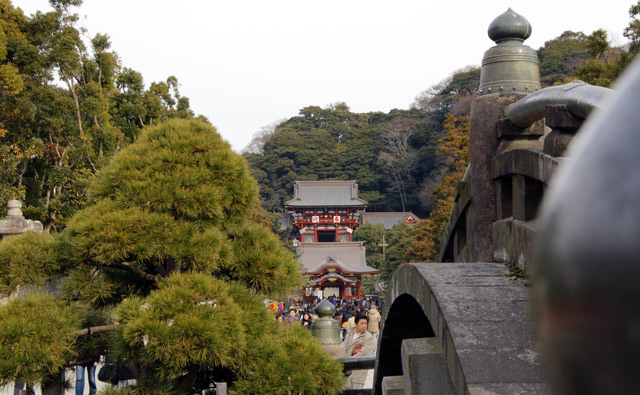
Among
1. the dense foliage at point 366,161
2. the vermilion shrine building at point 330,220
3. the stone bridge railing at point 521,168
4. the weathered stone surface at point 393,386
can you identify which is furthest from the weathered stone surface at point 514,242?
the dense foliage at point 366,161

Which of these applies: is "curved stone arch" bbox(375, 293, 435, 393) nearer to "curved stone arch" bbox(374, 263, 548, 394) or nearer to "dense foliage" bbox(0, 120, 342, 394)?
"dense foliage" bbox(0, 120, 342, 394)

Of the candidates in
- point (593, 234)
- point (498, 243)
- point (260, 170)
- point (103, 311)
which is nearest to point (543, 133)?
point (498, 243)

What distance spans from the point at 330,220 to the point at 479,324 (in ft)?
127

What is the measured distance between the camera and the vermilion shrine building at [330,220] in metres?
35.2

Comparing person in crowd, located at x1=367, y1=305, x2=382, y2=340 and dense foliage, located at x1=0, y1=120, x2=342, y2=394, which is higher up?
dense foliage, located at x1=0, y1=120, x2=342, y2=394

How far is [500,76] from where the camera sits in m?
2.96

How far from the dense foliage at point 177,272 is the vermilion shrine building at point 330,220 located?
30901mm

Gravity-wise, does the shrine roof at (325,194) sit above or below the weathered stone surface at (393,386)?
above

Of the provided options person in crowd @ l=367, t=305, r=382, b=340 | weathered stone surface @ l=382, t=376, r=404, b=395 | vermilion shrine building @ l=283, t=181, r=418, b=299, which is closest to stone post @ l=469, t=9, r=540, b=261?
weathered stone surface @ l=382, t=376, r=404, b=395

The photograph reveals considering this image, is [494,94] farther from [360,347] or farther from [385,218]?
[385,218]

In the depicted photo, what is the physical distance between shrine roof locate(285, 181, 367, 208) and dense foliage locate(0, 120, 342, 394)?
3579cm

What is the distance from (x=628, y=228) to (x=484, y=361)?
5.37ft

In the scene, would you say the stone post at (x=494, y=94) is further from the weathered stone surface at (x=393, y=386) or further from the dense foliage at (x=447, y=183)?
the dense foliage at (x=447, y=183)

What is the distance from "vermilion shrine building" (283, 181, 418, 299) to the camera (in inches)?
1384
